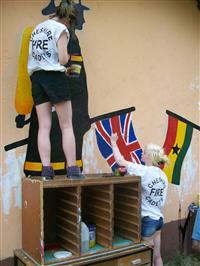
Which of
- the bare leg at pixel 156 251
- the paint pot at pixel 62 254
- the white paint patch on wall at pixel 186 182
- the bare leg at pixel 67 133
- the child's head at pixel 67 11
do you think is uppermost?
the child's head at pixel 67 11

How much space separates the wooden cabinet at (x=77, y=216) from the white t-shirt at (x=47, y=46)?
916 mm

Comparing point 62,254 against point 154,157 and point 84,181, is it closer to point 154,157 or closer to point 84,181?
point 84,181

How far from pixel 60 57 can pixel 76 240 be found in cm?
148

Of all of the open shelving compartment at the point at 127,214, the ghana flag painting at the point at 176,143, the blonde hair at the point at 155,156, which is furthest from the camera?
the ghana flag painting at the point at 176,143

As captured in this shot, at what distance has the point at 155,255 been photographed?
3.67m

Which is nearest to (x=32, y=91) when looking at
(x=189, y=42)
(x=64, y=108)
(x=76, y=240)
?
(x=64, y=108)

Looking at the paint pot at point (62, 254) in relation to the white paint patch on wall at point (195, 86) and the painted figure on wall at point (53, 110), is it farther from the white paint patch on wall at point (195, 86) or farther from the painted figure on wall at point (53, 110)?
the white paint patch on wall at point (195, 86)

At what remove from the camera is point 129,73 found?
4.20m

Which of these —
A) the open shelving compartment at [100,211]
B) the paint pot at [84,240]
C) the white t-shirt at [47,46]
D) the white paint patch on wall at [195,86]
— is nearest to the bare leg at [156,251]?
the open shelving compartment at [100,211]

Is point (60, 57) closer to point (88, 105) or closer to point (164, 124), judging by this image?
point (88, 105)

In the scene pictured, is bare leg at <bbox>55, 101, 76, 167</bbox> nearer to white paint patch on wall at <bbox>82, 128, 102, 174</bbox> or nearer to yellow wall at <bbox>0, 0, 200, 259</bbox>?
yellow wall at <bbox>0, 0, 200, 259</bbox>

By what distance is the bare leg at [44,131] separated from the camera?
3.12m

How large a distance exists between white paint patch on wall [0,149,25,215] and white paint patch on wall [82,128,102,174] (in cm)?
71

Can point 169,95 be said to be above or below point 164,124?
above
